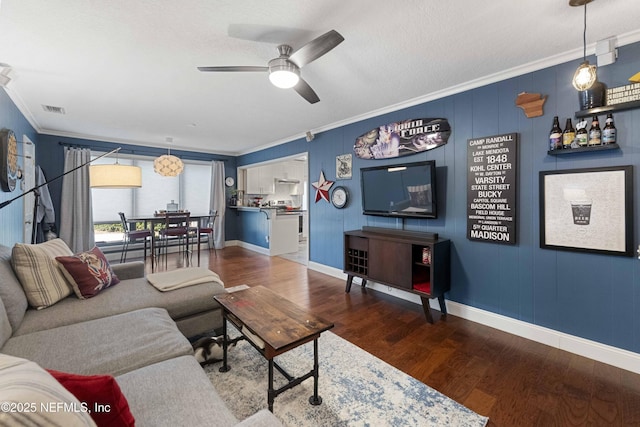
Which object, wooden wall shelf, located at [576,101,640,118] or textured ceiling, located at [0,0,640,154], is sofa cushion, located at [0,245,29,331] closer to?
textured ceiling, located at [0,0,640,154]

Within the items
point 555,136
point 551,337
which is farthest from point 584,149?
point 551,337

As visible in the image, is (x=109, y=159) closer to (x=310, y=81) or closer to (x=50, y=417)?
(x=310, y=81)

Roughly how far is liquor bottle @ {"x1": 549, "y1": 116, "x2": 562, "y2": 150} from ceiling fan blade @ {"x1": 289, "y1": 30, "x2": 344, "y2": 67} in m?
1.92

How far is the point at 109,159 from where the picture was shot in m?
5.43

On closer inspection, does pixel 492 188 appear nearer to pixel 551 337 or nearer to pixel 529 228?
pixel 529 228

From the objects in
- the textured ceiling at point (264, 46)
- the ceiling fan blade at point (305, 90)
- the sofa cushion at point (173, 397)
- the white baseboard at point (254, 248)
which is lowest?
the white baseboard at point (254, 248)

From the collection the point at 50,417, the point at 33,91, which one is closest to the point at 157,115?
the point at 33,91

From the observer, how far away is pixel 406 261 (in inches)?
115

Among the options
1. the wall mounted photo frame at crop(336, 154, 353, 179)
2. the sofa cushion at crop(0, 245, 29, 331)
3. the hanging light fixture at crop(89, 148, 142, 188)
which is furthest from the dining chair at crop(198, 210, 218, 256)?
the sofa cushion at crop(0, 245, 29, 331)

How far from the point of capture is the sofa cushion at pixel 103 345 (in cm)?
128

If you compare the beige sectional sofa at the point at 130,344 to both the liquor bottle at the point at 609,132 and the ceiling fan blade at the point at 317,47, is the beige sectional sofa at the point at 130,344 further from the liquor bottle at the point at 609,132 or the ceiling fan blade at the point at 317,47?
the liquor bottle at the point at 609,132

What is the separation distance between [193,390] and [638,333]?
295cm

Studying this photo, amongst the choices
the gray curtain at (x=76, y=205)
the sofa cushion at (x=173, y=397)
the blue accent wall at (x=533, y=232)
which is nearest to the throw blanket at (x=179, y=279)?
the sofa cushion at (x=173, y=397)

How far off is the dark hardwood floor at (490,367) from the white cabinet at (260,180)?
14.7ft
